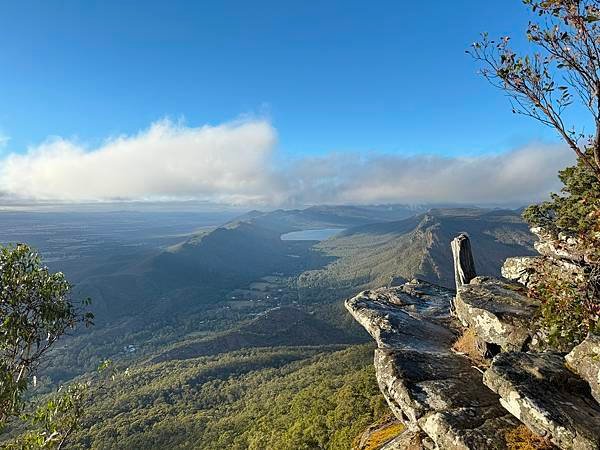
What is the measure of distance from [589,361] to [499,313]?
19.8ft

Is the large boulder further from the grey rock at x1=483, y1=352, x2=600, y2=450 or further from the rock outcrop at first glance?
the grey rock at x1=483, y1=352, x2=600, y2=450

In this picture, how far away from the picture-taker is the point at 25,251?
2050 centimetres

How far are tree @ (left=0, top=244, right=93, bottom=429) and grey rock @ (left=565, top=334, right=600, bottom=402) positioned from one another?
2401cm

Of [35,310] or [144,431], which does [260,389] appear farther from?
[35,310]

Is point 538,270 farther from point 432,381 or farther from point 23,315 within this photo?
point 23,315

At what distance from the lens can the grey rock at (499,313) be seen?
18297 millimetres

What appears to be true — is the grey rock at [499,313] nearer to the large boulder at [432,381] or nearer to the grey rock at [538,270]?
the grey rock at [538,270]

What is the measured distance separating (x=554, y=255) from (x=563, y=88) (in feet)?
37.9

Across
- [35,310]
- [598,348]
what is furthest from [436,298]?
[35,310]

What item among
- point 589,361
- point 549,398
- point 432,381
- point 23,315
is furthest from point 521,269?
point 23,315

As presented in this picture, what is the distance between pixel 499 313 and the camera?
63.3ft

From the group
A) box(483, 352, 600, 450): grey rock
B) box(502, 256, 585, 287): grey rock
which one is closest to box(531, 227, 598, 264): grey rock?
box(502, 256, 585, 287): grey rock

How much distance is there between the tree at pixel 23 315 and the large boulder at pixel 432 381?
17407mm

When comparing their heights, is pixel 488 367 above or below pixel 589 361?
below
